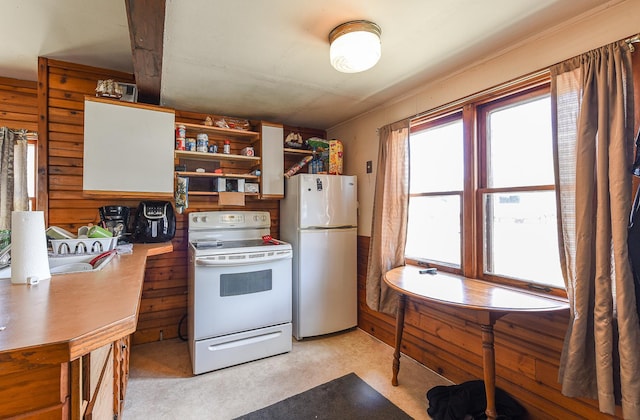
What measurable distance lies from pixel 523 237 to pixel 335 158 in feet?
5.88

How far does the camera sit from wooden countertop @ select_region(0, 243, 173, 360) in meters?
0.65

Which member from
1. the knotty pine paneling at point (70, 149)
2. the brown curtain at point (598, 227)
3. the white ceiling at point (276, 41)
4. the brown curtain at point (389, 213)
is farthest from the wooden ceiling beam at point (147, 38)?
the brown curtain at point (598, 227)

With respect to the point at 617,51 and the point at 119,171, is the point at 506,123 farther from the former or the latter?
the point at 119,171

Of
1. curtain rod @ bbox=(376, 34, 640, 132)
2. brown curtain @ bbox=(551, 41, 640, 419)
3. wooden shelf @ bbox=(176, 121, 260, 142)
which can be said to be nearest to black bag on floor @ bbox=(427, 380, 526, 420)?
brown curtain @ bbox=(551, 41, 640, 419)

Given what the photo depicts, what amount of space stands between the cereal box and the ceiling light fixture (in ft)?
4.65

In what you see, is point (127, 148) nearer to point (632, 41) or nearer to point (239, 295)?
point (239, 295)

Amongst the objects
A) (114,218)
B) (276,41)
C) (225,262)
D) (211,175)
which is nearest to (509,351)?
(225,262)

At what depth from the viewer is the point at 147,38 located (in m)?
1.54

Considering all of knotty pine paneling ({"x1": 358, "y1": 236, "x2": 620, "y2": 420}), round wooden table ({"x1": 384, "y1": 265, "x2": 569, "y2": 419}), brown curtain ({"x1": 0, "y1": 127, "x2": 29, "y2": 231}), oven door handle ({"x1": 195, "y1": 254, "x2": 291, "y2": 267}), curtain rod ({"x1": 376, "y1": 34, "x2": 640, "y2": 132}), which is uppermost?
curtain rod ({"x1": 376, "y1": 34, "x2": 640, "y2": 132})

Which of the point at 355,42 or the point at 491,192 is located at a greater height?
the point at 355,42

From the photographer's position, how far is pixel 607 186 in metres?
1.30

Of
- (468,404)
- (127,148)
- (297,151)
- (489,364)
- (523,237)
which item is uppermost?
(297,151)

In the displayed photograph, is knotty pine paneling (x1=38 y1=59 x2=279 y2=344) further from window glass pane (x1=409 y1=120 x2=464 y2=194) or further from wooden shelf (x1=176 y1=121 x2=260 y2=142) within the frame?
window glass pane (x1=409 y1=120 x2=464 y2=194)

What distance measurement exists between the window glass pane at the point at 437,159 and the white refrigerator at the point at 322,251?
687mm
